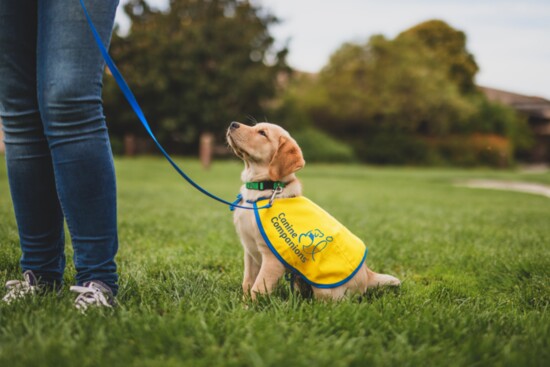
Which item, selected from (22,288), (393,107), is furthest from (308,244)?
(393,107)

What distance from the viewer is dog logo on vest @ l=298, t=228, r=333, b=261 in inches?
85.9

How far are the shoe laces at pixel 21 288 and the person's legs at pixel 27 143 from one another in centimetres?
3

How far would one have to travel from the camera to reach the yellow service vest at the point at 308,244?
85.7 inches

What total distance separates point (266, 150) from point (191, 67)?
73.7 feet

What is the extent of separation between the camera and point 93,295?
5.82 feet

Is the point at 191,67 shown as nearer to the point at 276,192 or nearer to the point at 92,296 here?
the point at 276,192

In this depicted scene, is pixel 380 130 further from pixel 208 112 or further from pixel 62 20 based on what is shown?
pixel 62 20

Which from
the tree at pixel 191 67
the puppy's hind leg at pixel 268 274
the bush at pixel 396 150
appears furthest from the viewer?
the bush at pixel 396 150

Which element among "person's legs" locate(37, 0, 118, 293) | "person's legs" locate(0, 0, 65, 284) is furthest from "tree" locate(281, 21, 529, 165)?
"person's legs" locate(37, 0, 118, 293)

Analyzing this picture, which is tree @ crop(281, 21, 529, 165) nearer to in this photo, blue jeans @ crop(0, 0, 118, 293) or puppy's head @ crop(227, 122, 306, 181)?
puppy's head @ crop(227, 122, 306, 181)

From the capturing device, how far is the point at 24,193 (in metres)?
1.94

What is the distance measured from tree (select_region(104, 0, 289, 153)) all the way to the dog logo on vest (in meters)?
22.5

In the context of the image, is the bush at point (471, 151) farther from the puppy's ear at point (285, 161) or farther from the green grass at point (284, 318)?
the puppy's ear at point (285, 161)

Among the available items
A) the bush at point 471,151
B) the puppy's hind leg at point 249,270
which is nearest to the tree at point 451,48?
the bush at point 471,151
